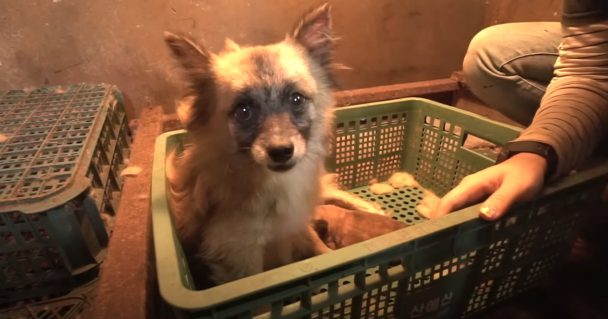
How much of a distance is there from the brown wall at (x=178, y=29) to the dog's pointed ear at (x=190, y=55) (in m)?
0.94

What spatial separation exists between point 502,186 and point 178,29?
5.98 feet

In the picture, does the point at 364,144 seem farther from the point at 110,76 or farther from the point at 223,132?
the point at 110,76

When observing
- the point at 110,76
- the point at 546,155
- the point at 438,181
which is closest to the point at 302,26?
the point at 546,155

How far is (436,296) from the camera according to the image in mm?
1063

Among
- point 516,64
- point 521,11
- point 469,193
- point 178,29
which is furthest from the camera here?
point 521,11

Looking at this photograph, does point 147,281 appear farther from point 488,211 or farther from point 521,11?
point 521,11

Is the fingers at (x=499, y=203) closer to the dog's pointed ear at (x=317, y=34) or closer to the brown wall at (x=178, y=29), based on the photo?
the dog's pointed ear at (x=317, y=34)

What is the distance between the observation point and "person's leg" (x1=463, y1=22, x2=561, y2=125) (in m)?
1.55

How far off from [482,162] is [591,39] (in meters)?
0.60

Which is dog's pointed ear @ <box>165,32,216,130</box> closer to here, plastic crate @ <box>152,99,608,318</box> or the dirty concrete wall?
plastic crate @ <box>152,99,608,318</box>

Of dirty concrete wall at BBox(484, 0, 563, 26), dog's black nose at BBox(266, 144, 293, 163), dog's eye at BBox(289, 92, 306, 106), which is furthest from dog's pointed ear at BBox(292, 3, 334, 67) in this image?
dirty concrete wall at BBox(484, 0, 563, 26)

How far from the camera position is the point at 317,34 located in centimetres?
126

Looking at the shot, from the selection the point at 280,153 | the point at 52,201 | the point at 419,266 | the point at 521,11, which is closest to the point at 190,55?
the point at 280,153

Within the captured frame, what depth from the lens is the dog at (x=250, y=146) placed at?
1117 millimetres
